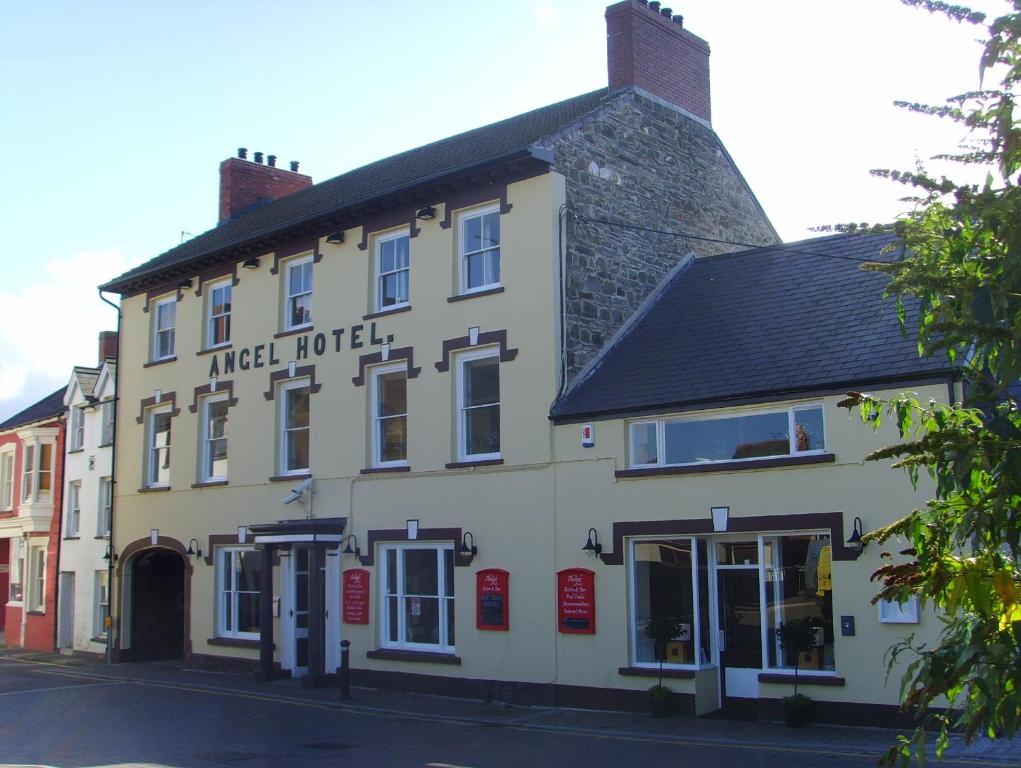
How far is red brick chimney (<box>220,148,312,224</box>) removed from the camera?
30.4 metres

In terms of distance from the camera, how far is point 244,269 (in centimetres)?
2417

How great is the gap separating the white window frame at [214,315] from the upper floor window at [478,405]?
24.5 ft

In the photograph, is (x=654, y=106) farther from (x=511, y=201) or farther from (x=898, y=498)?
(x=898, y=498)

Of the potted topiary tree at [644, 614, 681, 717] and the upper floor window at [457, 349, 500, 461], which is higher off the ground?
the upper floor window at [457, 349, 500, 461]

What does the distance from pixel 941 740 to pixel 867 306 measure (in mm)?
13040

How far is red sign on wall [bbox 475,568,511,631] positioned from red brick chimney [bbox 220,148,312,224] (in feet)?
53.1

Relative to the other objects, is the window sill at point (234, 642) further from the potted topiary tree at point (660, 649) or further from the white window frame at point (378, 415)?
the potted topiary tree at point (660, 649)

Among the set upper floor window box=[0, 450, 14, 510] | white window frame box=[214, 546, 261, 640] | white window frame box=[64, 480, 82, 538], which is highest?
upper floor window box=[0, 450, 14, 510]

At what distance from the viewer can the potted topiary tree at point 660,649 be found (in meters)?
15.5

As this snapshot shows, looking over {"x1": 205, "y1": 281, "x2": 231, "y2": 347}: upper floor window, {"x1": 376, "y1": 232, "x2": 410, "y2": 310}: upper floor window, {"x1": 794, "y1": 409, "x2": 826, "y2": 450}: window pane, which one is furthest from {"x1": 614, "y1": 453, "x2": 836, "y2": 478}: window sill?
{"x1": 205, "y1": 281, "x2": 231, "y2": 347}: upper floor window

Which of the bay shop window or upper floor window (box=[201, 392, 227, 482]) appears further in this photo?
upper floor window (box=[201, 392, 227, 482])

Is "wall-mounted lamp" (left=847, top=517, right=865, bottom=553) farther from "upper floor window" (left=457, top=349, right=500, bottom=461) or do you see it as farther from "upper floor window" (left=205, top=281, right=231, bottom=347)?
"upper floor window" (left=205, top=281, right=231, bottom=347)

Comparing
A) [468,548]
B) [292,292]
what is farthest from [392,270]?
[468,548]

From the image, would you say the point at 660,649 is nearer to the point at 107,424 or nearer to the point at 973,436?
the point at 973,436
